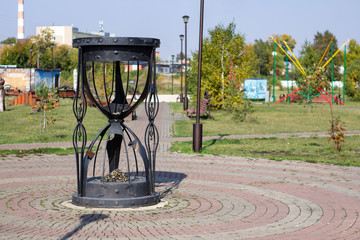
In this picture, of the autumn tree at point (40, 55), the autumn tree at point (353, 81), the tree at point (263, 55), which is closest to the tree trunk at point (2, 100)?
the autumn tree at point (353, 81)

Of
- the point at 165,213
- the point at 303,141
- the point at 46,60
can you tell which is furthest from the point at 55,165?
the point at 46,60

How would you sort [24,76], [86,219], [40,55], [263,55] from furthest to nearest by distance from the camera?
[263,55]
[40,55]
[24,76]
[86,219]

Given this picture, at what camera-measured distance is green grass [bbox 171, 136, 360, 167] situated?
47.4ft

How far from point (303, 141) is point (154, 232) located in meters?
12.3

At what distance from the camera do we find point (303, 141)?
18375 millimetres

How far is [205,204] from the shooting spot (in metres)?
8.71

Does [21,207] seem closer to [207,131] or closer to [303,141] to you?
[303,141]

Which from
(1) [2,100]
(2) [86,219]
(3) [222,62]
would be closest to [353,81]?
(3) [222,62]

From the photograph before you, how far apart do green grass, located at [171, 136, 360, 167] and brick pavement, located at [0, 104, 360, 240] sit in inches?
48.1

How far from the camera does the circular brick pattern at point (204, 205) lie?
6.91 meters

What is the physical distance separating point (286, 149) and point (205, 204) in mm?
8086

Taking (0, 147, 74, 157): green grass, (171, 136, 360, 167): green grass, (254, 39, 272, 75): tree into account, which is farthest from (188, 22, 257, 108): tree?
(254, 39, 272, 75): tree

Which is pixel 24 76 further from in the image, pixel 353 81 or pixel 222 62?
pixel 353 81

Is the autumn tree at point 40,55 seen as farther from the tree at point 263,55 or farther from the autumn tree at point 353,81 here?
the autumn tree at point 353,81
